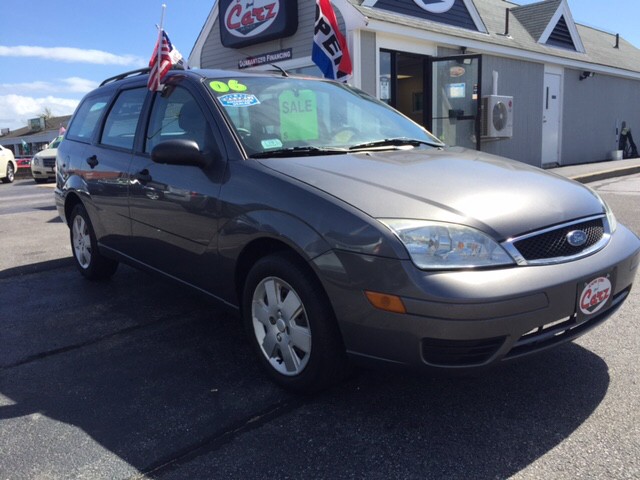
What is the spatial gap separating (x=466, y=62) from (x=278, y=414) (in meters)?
10.5

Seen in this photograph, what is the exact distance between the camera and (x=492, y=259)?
230 cm

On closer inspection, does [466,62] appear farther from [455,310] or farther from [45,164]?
[45,164]

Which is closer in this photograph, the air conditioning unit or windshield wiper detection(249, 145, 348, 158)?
windshield wiper detection(249, 145, 348, 158)

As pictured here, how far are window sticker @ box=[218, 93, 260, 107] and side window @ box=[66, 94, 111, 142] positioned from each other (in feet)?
5.96

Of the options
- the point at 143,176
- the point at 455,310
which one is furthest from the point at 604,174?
the point at 455,310

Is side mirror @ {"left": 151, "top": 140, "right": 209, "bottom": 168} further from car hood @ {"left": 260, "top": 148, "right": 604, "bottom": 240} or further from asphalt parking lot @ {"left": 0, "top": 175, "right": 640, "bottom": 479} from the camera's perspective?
asphalt parking lot @ {"left": 0, "top": 175, "right": 640, "bottom": 479}

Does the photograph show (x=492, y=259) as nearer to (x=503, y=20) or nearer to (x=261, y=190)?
(x=261, y=190)

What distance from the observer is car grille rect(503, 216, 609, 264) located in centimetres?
236

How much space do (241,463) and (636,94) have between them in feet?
72.6

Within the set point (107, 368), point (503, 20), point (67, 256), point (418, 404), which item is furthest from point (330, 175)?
point (503, 20)

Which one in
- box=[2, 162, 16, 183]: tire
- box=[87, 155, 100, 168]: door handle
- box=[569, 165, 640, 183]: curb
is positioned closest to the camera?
box=[87, 155, 100, 168]: door handle

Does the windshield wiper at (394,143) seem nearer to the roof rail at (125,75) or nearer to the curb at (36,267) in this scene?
the roof rail at (125,75)

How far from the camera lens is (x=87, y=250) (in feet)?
16.5

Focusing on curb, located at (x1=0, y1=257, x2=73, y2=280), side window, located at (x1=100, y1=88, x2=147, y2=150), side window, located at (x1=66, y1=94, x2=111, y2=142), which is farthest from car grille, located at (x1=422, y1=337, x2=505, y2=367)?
curb, located at (x1=0, y1=257, x2=73, y2=280)
